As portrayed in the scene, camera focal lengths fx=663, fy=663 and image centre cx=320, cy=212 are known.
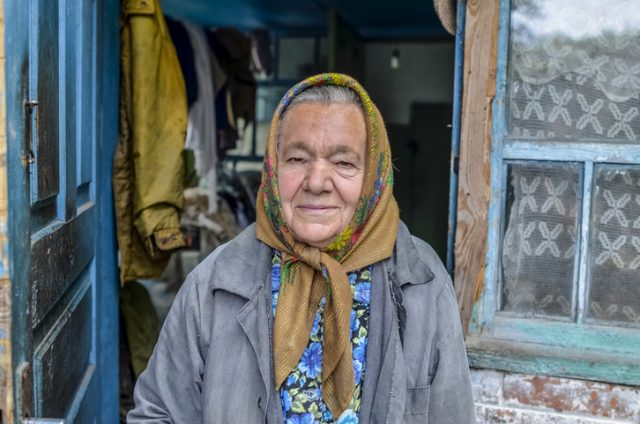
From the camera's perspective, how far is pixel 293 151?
1679 millimetres

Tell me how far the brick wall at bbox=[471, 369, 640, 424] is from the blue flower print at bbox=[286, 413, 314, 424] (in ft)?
2.19

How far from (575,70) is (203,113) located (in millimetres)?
2579

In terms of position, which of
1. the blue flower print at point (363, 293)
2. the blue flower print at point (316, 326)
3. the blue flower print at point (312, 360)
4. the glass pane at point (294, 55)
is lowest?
the blue flower print at point (312, 360)

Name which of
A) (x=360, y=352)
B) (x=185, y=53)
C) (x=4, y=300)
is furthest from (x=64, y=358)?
(x=185, y=53)

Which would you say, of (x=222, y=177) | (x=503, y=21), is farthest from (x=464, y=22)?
(x=222, y=177)

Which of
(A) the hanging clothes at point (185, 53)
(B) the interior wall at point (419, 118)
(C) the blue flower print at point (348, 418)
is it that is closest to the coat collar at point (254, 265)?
(C) the blue flower print at point (348, 418)

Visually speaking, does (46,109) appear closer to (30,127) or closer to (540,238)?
(30,127)

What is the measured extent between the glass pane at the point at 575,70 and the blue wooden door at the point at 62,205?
1.30m

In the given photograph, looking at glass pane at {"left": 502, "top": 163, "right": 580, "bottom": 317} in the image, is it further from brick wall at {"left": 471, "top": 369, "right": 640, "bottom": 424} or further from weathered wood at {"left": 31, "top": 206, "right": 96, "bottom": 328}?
weathered wood at {"left": 31, "top": 206, "right": 96, "bottom": 328}

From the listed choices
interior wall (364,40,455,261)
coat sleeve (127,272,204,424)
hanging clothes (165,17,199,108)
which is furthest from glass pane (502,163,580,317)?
interior wall (364,40,455,261)

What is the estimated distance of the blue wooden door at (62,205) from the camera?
1.31 meters

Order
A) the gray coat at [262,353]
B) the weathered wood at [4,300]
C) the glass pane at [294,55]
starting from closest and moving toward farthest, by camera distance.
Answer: the weathered wood at [4,300]
the gray coat at [262,353]
the glass pane at [294,55]

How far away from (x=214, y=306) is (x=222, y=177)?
371 centimetres

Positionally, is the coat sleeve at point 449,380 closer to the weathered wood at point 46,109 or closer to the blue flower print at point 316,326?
the blue flower print at point 316,326
